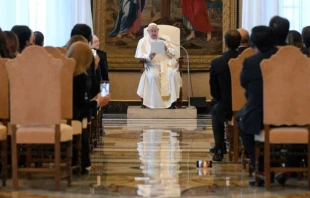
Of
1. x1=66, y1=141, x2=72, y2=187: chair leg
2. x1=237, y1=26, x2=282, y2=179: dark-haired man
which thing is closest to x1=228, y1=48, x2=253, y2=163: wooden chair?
x1=237, y1=26, x2=282, y2=179: dark-haired man

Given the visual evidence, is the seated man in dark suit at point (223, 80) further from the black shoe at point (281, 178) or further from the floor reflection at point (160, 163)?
the black shoe at point (281, 178)

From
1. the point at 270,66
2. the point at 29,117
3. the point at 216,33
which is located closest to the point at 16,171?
the point at 29,117

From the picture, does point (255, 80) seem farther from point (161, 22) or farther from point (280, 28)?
point (161, 22)

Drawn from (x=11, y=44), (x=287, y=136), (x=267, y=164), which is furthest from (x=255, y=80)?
(x=11, y=44)

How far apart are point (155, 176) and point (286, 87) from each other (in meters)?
1.69

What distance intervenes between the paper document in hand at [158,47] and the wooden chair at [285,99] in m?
8.51

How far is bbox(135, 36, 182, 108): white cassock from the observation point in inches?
616

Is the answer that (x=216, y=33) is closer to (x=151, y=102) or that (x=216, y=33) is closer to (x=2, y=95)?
(x=151, y=102)

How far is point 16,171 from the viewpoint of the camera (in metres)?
6.90

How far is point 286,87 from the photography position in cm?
679

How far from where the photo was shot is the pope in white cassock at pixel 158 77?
15.6 meters

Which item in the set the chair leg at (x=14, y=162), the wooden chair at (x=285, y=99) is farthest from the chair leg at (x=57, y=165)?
the wooden chair at (x=285, y=99)

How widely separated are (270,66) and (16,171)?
8.12 feet

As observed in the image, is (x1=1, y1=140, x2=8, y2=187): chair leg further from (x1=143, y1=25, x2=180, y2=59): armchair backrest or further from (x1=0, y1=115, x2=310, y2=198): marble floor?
(x1=143, y1=25, x2=180, y2=59): armchair backrest
